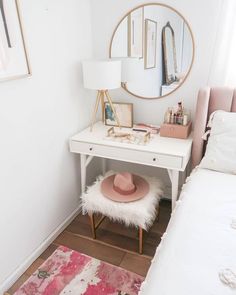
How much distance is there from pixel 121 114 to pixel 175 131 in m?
0.52

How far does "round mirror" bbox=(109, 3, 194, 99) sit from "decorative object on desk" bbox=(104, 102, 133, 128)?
6.6 inches

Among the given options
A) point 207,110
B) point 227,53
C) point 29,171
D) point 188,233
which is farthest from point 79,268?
point 227,53

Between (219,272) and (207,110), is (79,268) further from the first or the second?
(207,110)

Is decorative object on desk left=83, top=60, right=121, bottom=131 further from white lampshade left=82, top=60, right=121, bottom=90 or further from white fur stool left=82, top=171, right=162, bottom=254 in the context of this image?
white fur stool left=82, top=171, right=162, bottom=254

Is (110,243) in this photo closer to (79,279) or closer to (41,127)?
(79,279)

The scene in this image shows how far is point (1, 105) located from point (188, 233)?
1.15 metres

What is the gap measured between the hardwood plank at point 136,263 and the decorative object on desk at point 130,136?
2.71ft

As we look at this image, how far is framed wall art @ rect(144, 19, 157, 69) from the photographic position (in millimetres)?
1886

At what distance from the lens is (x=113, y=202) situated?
1676 mm

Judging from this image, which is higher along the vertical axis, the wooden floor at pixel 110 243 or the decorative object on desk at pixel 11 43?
the decorative object on desk at pixel 11 43

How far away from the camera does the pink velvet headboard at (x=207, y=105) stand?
5.55 feet

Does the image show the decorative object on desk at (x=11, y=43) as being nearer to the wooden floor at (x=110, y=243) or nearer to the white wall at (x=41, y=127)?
the white wall at (x=41, y=127)

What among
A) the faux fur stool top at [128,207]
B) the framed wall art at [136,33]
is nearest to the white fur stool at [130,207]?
the faux fur stool top at [128,207]

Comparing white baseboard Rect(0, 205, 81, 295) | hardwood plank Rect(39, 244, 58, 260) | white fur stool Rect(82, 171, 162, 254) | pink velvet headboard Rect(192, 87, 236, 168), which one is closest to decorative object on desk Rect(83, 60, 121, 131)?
pink velvet headboard Rect(192, 87, 236, 168)
